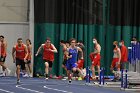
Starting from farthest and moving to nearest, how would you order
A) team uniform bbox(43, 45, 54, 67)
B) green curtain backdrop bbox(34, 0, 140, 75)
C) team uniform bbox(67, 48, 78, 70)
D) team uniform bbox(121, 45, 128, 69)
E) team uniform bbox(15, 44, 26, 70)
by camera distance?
green curtain backdrop bbox(34, 0, 140, 75) → team uniform bbox(43, 45, 54, 67) → team uniform bbox(121, 45, 128, 69) → team uniform bbox(67, 48, 78, 70) → team uniform bbox(15, 44, 26, 70)

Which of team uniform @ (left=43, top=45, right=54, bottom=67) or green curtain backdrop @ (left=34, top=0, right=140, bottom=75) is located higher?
green curtain backdrop @ (left=34, top=0, right=140, bottom=75)

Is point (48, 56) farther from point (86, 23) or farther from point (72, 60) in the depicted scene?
point (86, 23)

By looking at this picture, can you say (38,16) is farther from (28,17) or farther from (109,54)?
(109,54)

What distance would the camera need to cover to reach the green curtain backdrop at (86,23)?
94.5 ft

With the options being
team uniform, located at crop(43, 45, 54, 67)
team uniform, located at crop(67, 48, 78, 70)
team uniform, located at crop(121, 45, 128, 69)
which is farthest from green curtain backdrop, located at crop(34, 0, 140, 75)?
team uniform, located at crop(67, 48, 78, 70)

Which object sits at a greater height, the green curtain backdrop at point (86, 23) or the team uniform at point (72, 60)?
the green curtain backdrop at point (86, 23)

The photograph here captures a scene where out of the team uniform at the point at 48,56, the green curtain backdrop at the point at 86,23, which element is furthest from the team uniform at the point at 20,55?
the green curtain backdrop at the point at 86,23

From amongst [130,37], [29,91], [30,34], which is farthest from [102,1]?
[29,91]

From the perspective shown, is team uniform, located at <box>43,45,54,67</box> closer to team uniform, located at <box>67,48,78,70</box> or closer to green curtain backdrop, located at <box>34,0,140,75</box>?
team uniform, located at <box>67,48,78,70</box>

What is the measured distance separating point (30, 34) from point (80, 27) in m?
2.82

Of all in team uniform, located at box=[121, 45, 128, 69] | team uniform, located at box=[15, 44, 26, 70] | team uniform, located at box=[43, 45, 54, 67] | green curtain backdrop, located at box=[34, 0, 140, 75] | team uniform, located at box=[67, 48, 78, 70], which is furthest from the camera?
green curtain backdrop, located at box=[34, 0, 140, 75]

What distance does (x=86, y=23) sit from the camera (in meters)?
29.3

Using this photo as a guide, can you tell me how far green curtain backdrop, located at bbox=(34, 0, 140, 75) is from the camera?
94.5 ft

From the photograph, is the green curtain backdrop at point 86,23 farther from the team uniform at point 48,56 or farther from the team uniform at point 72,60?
the team uniform at point 72,60
